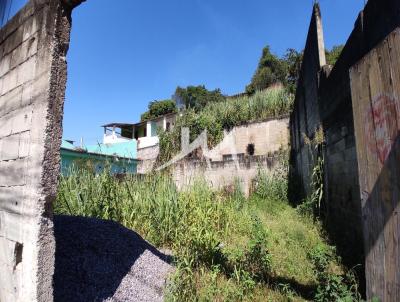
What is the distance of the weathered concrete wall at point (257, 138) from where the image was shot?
11.7 meters

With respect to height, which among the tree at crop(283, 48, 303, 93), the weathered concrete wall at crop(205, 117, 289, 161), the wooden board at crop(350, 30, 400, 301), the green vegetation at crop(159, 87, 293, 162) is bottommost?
the wooden board at crop(350, 30, 400, 301)

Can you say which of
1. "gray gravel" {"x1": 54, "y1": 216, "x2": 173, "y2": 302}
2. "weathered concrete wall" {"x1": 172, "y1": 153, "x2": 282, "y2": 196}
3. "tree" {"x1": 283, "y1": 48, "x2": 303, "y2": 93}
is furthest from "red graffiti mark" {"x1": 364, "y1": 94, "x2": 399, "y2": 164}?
"tree" {"x1": 283, "y1": 48, "x2": 303, "y2": 93}

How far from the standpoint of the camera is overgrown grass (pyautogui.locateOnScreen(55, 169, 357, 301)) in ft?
9.27

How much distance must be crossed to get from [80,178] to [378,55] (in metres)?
4.32

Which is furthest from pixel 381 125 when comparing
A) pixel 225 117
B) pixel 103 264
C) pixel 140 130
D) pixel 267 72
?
pixel 140 130

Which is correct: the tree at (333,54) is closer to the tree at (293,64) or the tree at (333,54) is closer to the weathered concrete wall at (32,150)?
the tree at (293,64)

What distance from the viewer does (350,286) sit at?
2.66m

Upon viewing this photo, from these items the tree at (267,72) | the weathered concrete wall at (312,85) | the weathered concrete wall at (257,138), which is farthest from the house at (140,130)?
the weathered concrete wall at (312,85)

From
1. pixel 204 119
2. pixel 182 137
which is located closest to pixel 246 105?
pixel 204 119

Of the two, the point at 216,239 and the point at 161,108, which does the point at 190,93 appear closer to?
the point at 161,108

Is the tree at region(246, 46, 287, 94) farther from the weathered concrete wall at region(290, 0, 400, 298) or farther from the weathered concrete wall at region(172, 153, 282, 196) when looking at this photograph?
the weathered concrete wall at region(290, 0, 400, 298)

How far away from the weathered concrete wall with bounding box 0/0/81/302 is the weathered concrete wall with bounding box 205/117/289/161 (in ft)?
30.8

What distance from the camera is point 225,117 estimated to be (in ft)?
43.9

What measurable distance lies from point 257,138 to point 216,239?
8.78 meters
